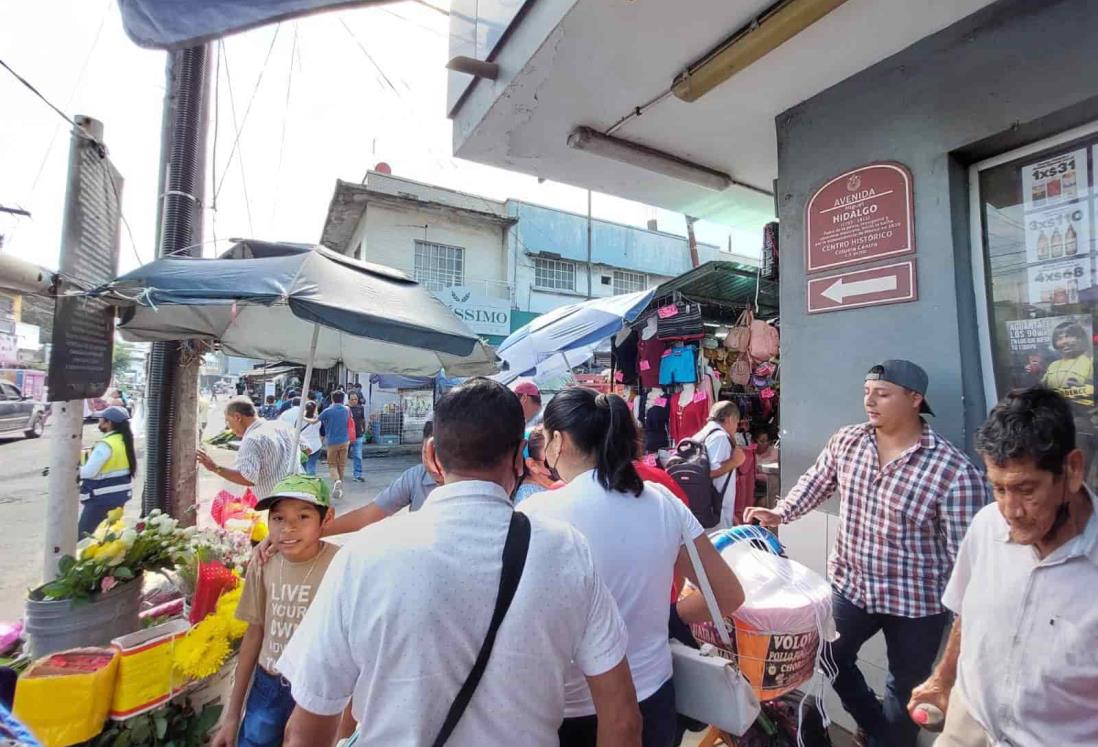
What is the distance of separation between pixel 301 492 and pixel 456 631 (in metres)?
1.44

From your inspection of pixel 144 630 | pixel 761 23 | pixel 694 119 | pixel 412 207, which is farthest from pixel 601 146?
pixel 412 207

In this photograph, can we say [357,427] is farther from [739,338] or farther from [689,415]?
[739,338]

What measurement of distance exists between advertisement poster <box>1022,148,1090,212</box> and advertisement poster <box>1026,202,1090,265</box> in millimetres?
49

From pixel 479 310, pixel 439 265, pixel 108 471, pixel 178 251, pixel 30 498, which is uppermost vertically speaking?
pixel 439 265

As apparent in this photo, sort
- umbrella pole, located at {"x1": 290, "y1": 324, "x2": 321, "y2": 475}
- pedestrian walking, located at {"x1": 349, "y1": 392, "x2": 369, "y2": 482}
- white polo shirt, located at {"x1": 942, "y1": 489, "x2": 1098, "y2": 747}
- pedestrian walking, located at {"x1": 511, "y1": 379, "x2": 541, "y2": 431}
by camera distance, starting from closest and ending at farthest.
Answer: white polo shirt, located at {"x1": 942, "y1": 489, "x2": 1098, "y2": 747} < umbrella pole, located at {"x1": 290, "y1": 324, "x2": 321, "y2": 475} < pedestrian walking, located at {"x1": 511, "y1": 379, "x2": 541, "y2": 431} < pedestrian walking, located at {"x1": 349, "y1": 392, "x2": 369, "y2": 482}

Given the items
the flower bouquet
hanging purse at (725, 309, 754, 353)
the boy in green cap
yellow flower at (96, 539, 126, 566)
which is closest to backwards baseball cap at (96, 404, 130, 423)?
the flower bouquet

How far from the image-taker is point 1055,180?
8.31ft

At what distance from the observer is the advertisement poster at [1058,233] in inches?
95.6

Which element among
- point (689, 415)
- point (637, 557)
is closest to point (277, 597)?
point (637, 557)

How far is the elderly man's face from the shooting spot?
4.75ft

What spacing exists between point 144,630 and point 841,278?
4.18 m

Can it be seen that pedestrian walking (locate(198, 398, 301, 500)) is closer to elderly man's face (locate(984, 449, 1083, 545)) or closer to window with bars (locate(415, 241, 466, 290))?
elderly man's face (locate(984, 449, 1083, 545))

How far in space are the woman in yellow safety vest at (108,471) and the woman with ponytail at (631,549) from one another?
17.3ft

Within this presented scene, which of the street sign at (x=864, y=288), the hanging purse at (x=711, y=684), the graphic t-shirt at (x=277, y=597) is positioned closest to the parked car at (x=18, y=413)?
the graphic t-shirt at (x=277, y=597)
